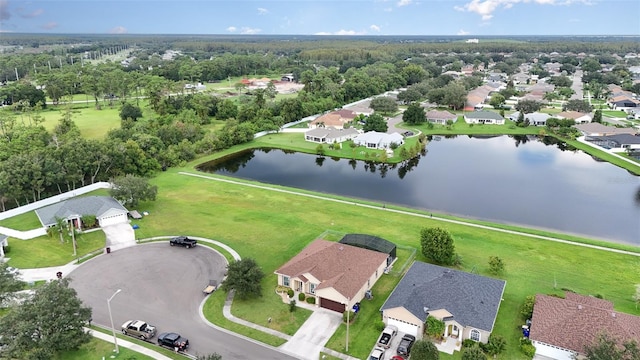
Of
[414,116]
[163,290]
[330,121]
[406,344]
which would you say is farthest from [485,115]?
[163,290]

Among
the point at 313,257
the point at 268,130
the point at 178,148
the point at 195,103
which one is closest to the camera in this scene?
the point at 313,257

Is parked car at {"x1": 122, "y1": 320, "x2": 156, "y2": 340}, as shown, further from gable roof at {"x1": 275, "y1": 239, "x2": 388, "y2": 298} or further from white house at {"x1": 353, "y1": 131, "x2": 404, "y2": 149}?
white house at {"x1": 353, "y1": 131, "x2": 404, "y2": 149}

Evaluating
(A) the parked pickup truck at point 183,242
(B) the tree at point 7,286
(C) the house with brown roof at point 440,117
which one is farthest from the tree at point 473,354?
(C) the house with brown roof at point 440,117

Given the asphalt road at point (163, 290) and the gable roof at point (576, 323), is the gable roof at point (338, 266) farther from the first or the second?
the gable roof at point (576, 323)

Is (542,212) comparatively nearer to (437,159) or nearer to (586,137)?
(437,159)

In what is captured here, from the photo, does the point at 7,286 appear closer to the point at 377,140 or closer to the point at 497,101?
the point at 377,140

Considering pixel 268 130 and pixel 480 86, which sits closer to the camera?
pixel 268 130

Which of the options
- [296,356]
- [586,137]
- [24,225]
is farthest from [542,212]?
[24,225]

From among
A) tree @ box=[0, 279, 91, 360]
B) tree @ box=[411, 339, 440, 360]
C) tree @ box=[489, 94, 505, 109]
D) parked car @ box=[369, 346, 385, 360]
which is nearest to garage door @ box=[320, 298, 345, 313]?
parked car @ box=[369, 346, 385, 360]
